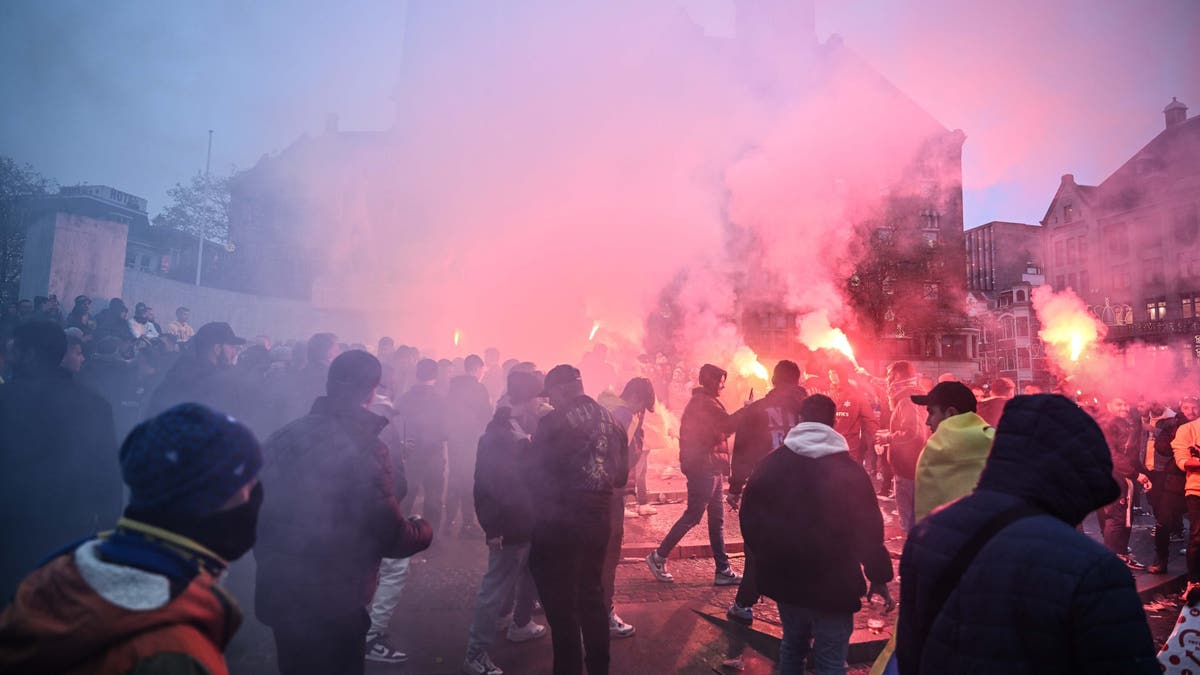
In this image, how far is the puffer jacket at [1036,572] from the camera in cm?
148

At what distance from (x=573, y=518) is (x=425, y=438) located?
145 inches

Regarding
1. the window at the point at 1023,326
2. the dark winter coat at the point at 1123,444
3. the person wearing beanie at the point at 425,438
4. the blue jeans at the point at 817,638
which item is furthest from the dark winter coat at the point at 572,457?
the window at the point at 1023,326

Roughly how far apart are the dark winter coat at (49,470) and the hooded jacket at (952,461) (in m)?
4.35

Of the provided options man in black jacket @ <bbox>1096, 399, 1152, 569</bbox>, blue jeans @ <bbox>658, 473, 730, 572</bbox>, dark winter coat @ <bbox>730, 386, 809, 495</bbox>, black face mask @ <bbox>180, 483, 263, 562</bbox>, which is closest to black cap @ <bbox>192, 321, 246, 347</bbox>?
black face mask @ <bbox>180, 483, 263, 562</bbox>

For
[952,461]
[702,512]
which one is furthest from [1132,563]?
[952,461]

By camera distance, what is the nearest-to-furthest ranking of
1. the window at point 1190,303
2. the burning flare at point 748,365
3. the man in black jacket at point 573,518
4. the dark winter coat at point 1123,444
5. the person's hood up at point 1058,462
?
the person's hood up at point 1058,462 < the man in black jacket at point 573,518 < the dark winter coat at point 1123,444 < the burning flare at point 748,365 < the window at point 1190,303

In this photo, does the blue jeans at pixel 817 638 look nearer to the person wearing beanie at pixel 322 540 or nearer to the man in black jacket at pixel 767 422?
the person wearing beanie at pixel 322 540

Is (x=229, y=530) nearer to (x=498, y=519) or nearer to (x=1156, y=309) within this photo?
(x=498, y=519)

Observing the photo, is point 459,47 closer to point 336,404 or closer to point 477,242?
point 477,242

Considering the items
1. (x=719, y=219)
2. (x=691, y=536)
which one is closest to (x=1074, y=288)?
(x=719, y=219)

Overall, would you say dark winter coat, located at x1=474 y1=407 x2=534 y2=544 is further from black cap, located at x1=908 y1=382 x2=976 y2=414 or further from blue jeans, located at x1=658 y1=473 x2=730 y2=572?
black cap, located at x1=908 y1=382 x2=976 y2=414

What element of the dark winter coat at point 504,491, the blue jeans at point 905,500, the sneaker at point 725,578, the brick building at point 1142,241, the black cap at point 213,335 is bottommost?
the sneaker at point 725,578

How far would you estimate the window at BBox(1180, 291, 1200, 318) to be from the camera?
99.5 feet

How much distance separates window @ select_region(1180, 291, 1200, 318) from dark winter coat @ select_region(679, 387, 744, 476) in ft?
122
